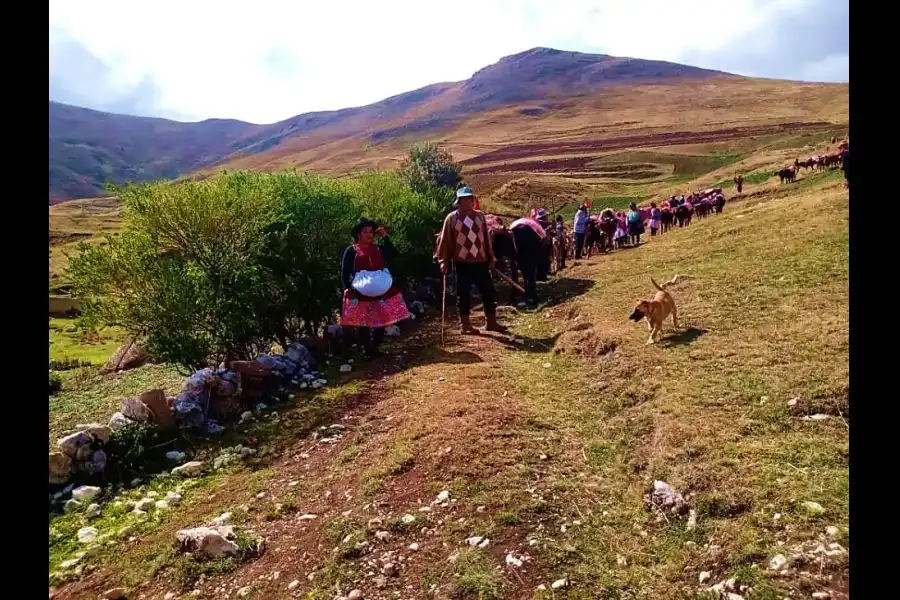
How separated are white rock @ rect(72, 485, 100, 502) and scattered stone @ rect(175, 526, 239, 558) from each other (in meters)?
1.55

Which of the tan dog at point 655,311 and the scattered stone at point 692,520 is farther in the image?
the tan dog at point 655,311

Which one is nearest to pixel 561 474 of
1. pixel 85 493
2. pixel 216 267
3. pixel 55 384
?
pixel 85 493

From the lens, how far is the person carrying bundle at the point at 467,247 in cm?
891

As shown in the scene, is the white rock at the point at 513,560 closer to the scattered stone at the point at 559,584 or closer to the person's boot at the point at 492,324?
the scattered stone at the point at 559,584

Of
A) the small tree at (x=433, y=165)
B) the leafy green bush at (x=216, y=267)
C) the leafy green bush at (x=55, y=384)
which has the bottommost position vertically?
the leafy green bush at (x=55, y=384)

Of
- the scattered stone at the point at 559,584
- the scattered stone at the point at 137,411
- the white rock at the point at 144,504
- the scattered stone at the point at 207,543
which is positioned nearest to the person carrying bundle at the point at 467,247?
the scattered stone at the point at 137,411

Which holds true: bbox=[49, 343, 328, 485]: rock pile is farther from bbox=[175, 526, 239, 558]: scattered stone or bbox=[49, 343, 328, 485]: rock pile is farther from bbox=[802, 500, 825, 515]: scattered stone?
bbox=[802, 500, 825, 515]: scattered stone

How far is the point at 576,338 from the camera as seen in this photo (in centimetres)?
798

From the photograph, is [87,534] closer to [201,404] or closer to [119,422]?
[119,422]

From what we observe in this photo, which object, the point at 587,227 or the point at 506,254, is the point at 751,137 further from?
the point at 506,254

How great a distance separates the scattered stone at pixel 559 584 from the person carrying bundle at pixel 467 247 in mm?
6151

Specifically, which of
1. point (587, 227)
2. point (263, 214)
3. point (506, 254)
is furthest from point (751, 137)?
point (263, 214)

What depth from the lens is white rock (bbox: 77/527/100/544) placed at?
4.25 metres
